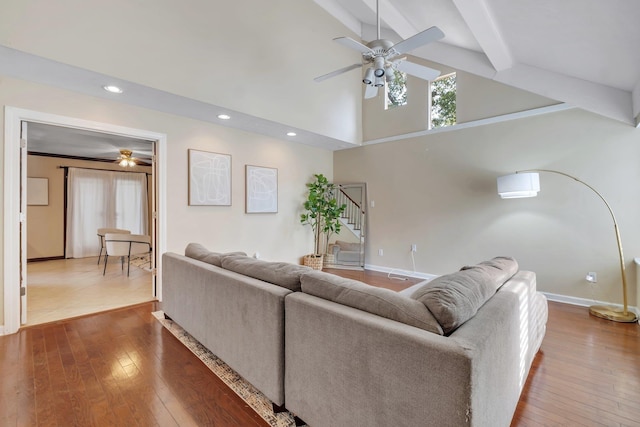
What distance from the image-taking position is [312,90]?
194 inches

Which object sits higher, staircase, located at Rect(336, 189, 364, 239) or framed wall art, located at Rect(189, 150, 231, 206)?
framed wall art, located at Rect(189, 150, 231, 206)

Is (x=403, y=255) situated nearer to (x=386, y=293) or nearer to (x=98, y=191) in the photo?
(x=386, y=293)

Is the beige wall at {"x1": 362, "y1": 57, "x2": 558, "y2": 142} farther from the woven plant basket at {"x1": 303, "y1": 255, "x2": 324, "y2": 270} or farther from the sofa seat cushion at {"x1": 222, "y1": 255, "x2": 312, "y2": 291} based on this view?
the sofa seat cushion at {"x1": 222, "y1": 255, "x2": 312, "y2": 291}

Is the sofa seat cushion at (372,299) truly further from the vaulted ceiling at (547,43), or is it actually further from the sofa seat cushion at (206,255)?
the vaulted ceiling at (547,43)

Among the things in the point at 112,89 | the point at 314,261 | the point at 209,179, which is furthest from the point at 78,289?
the point at 314,261

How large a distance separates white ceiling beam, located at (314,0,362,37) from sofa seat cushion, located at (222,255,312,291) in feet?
16.3

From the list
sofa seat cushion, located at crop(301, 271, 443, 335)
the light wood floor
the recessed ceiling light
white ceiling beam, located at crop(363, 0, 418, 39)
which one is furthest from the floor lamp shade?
the light wood floor

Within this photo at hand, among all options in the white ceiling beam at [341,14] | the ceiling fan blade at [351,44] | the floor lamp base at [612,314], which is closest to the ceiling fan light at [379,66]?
the ceiling fan blade at [351,44]

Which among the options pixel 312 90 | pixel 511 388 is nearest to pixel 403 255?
pixel 312 90

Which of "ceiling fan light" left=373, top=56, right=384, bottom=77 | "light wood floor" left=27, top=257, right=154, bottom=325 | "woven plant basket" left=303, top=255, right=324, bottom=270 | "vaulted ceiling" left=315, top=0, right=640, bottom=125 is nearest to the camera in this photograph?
"vaulted ceiling" left=315, top=0, right=640, bottom=125

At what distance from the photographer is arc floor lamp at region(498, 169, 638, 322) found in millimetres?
3232

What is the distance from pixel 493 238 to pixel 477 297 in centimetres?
351

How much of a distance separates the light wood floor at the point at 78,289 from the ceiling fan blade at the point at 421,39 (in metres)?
4.24

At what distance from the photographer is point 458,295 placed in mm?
1305
